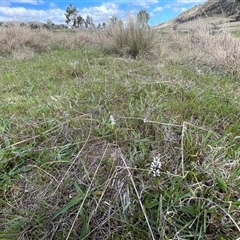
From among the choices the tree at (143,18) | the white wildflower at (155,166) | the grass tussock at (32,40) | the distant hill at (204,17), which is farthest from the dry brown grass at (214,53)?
the grass tussock at (32,40)

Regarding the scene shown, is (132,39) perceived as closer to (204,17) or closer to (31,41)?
(204,17)

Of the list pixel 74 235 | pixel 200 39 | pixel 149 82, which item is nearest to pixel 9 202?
pixel 74 235

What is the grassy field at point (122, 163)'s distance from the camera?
→ 78 centimetres

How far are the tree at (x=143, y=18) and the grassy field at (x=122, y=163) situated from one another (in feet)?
7.97

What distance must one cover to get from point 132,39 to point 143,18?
0.61 metres

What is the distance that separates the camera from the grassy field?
30.5 inches

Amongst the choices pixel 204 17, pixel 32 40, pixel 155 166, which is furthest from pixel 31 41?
pixel 155 166

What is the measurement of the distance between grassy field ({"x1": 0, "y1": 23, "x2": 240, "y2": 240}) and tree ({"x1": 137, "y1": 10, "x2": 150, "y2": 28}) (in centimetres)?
243

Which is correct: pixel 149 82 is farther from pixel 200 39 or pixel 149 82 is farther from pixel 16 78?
pixel 200 39

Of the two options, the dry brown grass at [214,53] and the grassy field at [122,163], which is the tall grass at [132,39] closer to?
the dry brown grass at [214,53]

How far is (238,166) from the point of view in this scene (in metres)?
0.90

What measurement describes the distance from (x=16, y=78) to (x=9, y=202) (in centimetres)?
206

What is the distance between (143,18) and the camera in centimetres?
390

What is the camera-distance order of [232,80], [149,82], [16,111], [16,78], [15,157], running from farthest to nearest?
[16,78], [232,80], [149,82], [16,111], [15,157]
